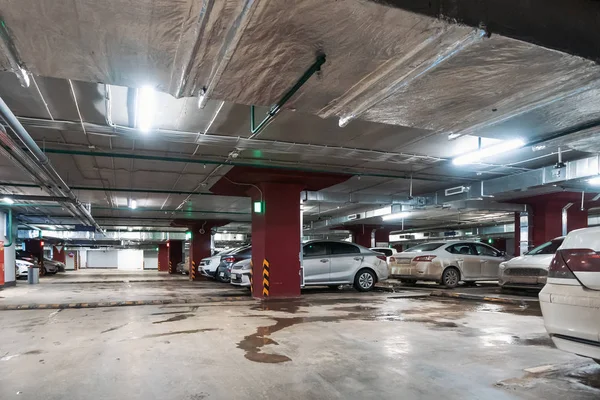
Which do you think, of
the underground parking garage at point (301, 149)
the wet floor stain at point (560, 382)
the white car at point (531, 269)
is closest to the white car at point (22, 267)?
the underground parking garage at point (301, 149)

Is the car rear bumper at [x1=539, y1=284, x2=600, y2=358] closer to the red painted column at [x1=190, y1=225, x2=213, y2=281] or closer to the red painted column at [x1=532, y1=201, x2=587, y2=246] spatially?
the red painted column at [x1=532, y1=201, x2=587, y2=246]

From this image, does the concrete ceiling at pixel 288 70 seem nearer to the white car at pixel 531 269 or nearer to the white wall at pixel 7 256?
the white car at pixel 531 269

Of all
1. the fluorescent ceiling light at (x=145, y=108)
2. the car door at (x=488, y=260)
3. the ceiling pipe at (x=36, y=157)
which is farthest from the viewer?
the car door at (x=488, y=260)

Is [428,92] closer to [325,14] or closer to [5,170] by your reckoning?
[325,14]

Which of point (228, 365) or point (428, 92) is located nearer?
point (428, 92)

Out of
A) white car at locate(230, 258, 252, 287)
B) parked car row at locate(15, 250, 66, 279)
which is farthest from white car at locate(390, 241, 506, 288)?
parked car row at locate(15, 250, 66, 279)

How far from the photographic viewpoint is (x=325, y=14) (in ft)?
8.06

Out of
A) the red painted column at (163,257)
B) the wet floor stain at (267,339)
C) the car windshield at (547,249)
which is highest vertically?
the car windshield at (547,249)

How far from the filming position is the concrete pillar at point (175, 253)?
31.6 metres

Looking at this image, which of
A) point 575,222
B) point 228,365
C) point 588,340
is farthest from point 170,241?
point 588,340

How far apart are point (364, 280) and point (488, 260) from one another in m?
4.25

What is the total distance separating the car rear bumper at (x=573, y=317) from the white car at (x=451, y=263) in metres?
9.54

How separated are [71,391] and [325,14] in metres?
3.53

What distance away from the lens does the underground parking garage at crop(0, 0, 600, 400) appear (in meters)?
2.68
